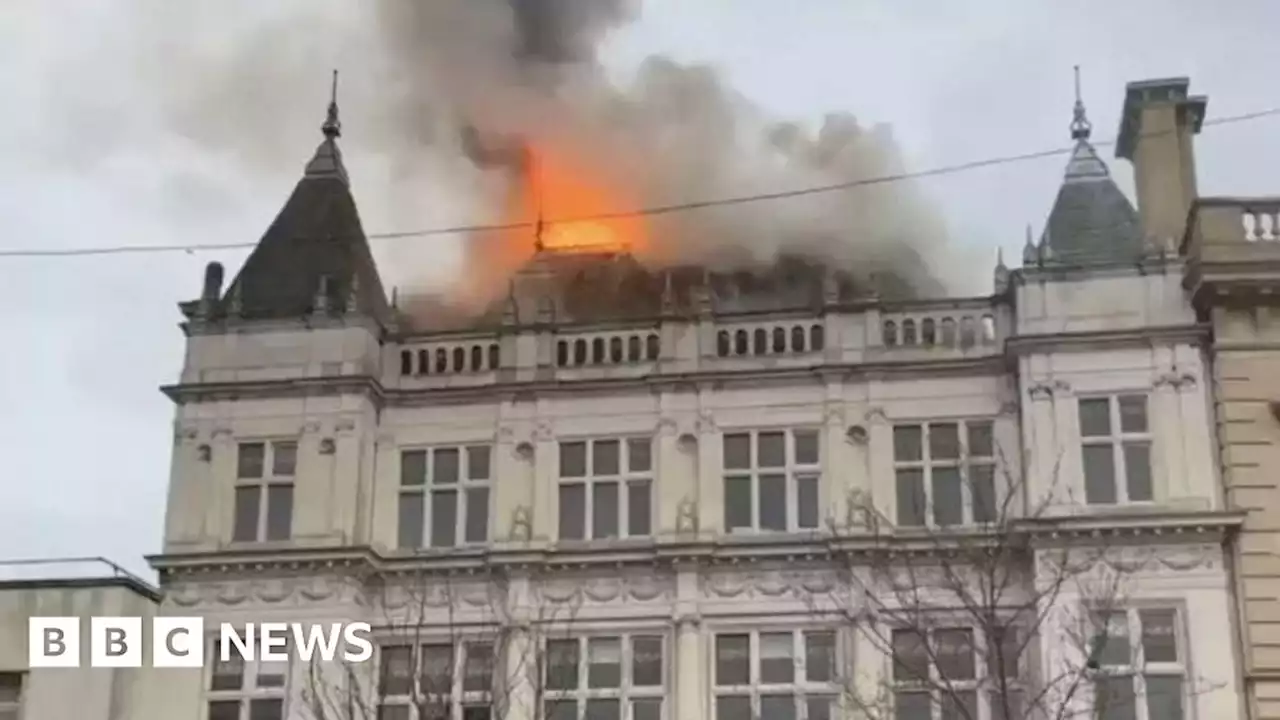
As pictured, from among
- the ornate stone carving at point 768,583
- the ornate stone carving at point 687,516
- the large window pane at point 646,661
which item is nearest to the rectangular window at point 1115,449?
the ornate stone carving at point 768,583

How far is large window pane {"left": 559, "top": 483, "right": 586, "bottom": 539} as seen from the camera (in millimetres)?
26828

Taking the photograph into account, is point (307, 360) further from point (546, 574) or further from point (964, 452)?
point (964, 452)

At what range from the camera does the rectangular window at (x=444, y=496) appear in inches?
1070

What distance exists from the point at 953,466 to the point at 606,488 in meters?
5.51

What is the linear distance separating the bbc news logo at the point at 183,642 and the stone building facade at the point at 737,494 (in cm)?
25

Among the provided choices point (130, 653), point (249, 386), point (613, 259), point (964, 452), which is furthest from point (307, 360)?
point (964, 452)

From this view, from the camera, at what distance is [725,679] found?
25.7 meters

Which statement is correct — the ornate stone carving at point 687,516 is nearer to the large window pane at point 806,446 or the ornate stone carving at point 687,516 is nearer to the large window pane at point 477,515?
the large window pane at point 806,446

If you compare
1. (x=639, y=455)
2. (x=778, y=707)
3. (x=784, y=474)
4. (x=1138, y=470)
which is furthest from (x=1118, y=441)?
(x=639, y=455)

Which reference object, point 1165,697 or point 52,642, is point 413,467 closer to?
point 52,642

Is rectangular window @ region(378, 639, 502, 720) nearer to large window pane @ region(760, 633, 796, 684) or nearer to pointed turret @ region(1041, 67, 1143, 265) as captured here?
large window pane @ region(760, 633, 796, 684)

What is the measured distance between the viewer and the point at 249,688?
26.2 m

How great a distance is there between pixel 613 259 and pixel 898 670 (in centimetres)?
1141

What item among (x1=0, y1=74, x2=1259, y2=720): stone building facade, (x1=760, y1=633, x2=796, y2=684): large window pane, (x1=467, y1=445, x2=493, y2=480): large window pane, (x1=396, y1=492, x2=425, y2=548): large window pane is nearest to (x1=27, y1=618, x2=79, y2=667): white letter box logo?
(x1=0, y1=74, x2=1259, y2=720): stone building facade
